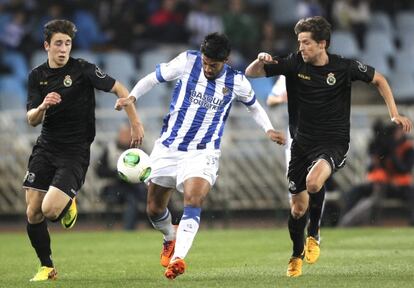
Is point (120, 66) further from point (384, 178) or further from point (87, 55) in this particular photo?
point (384, 178)

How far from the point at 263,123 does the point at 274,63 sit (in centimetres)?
65

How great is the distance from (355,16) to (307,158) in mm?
13969

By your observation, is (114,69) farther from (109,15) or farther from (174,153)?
(174,153)

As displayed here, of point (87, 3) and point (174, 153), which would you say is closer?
point (174, 153)

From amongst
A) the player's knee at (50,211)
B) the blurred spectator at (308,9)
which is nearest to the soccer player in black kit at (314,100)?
the player's knee at (50,211)

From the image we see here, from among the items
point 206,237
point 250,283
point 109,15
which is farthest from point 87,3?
point 250,283

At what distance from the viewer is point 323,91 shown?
36.1 ft

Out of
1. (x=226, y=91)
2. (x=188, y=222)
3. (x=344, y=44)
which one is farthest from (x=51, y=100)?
(x=344, y=44)

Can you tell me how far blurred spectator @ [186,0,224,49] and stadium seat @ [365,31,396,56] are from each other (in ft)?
11.0

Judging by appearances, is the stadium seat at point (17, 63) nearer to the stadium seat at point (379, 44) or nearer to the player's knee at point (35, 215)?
the stadium seat at point (379, 44)

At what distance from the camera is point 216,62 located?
10.8 m

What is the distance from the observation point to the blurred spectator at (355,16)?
24.4 metres

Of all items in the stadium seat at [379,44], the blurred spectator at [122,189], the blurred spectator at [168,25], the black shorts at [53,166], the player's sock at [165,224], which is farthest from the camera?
the stadium seat at [379,44]

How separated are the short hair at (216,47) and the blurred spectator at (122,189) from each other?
29.2ft
